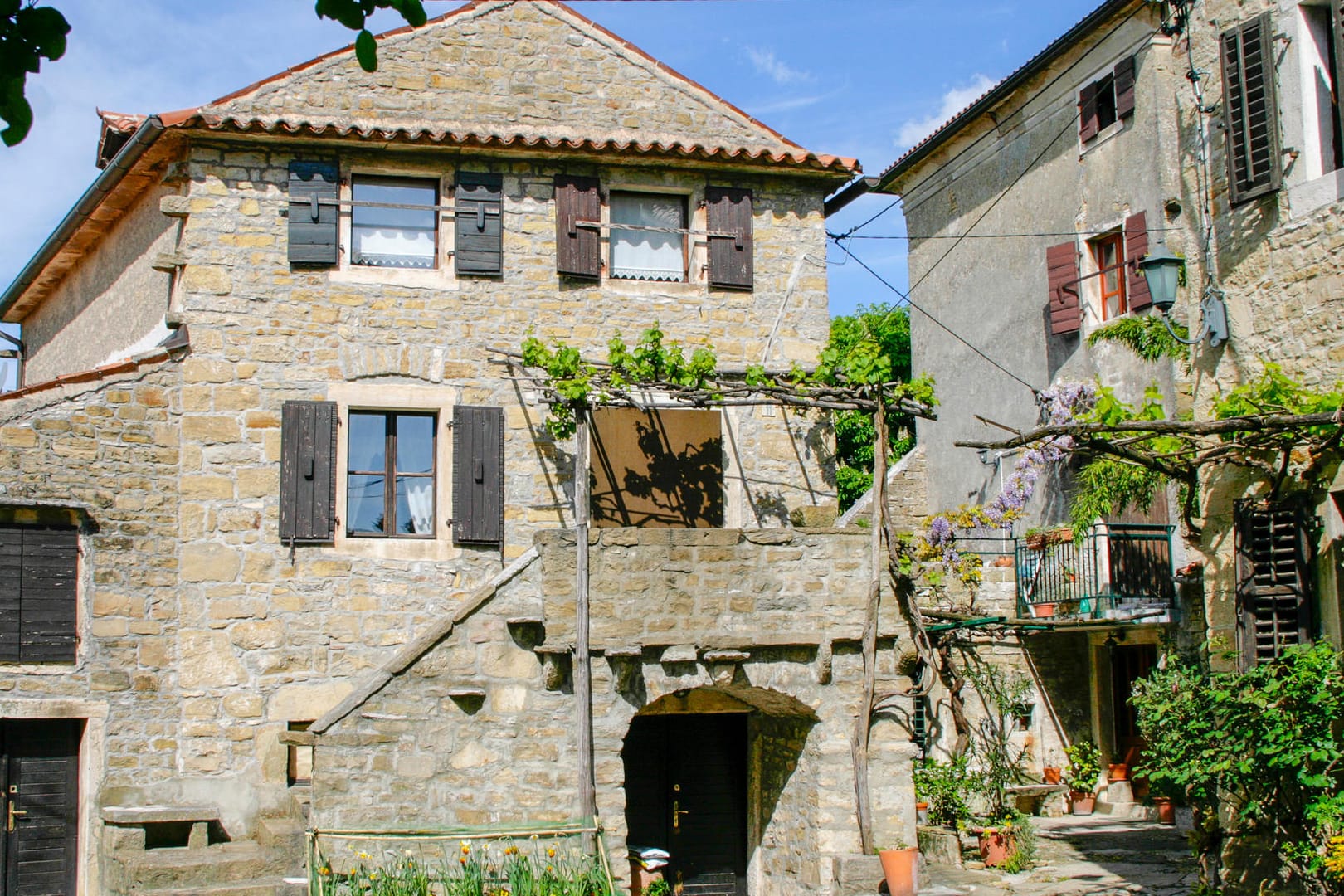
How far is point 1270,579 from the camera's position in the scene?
9453mm

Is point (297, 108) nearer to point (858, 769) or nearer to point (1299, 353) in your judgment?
point (858, 769)

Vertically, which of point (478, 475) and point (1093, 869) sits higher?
point (478, 475)

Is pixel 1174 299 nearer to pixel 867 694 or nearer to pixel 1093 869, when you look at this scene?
pixel 867 694

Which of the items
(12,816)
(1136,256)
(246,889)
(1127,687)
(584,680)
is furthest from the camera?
(1127,687)

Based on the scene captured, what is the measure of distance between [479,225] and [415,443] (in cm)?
214

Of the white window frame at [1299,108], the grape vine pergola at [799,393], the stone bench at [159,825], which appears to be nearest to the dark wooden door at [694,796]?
the grape vine pergola at [799,393]

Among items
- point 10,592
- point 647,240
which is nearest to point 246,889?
point 10,592

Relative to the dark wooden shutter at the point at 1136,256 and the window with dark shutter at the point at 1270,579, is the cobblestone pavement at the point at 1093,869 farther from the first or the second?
the dark wooden shutter at the point at 1136,256

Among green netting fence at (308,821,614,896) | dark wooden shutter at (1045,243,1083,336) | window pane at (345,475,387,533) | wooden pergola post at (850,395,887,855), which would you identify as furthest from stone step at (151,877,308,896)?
dark wooden shutter at (1045,243,1083,336)

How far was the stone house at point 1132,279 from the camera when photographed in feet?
30.9

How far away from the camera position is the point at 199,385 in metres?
12.2

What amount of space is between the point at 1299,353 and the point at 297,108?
29.1 ft

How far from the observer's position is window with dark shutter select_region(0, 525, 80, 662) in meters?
11.3

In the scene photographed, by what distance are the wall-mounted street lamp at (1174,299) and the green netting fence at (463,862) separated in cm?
584
